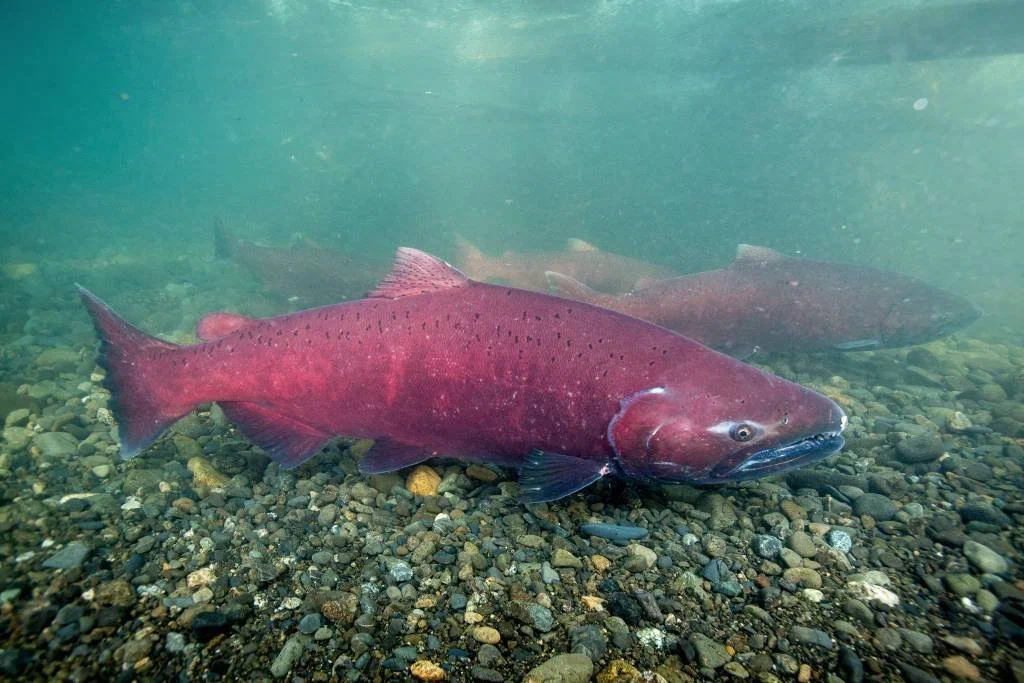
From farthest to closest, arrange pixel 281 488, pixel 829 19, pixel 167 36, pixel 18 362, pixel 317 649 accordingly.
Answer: pixel 167 36
pixel 829 19
pixel 18 362
pixel 281 488
pixel 317 649

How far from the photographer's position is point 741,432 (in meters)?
2.64

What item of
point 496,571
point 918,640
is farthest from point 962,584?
point 496,571

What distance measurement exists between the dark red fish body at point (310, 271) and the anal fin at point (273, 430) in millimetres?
6761

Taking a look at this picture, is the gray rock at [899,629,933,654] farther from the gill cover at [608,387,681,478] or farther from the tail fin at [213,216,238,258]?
the tail fin at [213,216,238,258]

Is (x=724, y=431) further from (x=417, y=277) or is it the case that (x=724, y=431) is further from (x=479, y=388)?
(x=417, y=277)

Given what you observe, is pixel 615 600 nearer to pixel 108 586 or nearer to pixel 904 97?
pixel 108 586

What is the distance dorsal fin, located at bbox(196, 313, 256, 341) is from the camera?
361cm

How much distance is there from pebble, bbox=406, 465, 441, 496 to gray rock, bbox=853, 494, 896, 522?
2807 millimetres

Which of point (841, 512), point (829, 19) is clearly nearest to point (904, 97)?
point (829, 19)

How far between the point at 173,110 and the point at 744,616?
158472 mm

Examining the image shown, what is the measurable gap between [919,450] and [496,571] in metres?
3.41

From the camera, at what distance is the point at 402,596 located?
2.32 metres

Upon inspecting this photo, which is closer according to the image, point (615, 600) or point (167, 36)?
point (615, 600)

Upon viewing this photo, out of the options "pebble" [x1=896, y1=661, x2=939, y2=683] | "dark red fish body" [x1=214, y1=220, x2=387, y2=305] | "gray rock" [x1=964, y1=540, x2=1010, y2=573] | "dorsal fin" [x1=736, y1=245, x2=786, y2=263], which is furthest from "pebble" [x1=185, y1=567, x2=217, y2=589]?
"dorsal fin" [x1=736, y1=245, x2=786, y2=263]
